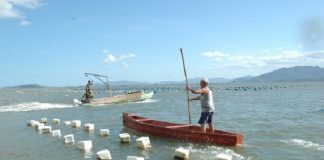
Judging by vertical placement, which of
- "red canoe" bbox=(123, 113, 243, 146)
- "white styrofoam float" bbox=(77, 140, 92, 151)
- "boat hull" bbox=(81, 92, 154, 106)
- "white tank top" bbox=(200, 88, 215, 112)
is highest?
"white tank top" bbox=(200, 88, 215, 112)

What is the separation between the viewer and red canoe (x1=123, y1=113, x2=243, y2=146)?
18.5m

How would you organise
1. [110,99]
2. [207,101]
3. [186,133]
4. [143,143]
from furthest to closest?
[110,99], [186,133], [207,101], [143,143]

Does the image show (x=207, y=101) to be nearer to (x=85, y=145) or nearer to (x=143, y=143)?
(x=143, y=143)

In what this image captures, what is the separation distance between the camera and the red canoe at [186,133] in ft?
60.6

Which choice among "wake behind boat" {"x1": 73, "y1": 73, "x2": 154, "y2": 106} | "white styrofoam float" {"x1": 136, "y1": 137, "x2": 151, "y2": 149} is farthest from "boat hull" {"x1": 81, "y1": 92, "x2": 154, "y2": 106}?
"white styrofoam float" {"x1": 136, "y1": 137, "x2": 151, "y2": 149}

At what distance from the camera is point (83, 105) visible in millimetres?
48438

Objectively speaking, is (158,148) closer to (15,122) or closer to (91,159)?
(91,159)

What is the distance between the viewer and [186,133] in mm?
20312

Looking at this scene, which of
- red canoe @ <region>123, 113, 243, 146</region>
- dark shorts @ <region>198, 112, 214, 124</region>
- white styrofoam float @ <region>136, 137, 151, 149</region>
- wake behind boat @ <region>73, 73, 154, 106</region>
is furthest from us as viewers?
wake behind boat @ <region>73, 73, 154, 106</region>

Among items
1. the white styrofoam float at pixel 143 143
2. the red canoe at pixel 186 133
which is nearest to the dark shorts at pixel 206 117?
the red canoe at pixel 186 133

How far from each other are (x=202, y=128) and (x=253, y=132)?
5.86 metres

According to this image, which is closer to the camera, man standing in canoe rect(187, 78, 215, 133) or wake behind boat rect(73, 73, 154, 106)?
man standing in canoe rect(187, 78, 215, 133)

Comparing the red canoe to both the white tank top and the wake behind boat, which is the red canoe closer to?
the white tank top

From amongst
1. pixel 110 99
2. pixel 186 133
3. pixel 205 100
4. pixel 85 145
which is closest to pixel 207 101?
pixel 205 100
